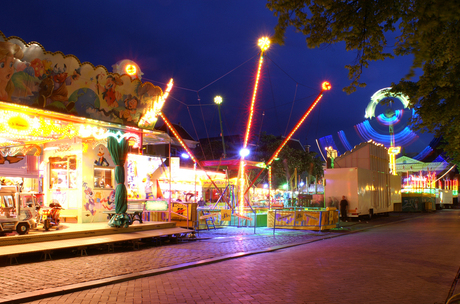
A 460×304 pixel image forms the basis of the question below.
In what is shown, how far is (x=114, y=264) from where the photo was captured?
29.8 ft

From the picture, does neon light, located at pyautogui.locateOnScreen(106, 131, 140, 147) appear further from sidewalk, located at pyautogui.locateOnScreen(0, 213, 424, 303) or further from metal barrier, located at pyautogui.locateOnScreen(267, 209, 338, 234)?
metal barrier, located at pyautogui.locateOnScreen(267, 209, 338, 234)

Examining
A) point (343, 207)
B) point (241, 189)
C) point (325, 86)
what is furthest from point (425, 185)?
point (241, 189)

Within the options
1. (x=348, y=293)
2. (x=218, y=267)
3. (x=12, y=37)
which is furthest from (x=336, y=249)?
(x=12, y=37)

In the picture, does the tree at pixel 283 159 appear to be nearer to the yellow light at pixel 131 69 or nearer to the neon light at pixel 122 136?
the neon light at pixel 122 136

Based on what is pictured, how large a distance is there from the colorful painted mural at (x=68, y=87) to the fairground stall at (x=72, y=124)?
0.02 m

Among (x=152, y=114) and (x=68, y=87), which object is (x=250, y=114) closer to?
(x=152, y=114)

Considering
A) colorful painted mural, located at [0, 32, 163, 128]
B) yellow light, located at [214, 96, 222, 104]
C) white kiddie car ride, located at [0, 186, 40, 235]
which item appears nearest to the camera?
colorful painted mural, located at [0, 32, 163, 128]

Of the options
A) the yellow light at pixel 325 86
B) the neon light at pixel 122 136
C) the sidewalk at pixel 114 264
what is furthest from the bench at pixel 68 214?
the yellow light at pixel 325 86

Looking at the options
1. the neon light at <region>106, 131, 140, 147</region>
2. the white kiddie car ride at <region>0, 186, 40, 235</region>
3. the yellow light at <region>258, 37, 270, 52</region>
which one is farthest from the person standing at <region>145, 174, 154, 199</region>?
the yellow light at <region>258, 37, 270, 52</region>

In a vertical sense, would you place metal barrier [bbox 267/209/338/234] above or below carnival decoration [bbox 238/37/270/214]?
below

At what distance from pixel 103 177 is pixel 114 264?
23.6 feet

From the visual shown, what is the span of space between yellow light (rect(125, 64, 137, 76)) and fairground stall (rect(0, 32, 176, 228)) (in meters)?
0.03

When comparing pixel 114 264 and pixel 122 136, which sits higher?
pixel 122 136

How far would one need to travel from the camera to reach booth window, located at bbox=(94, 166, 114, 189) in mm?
15359
